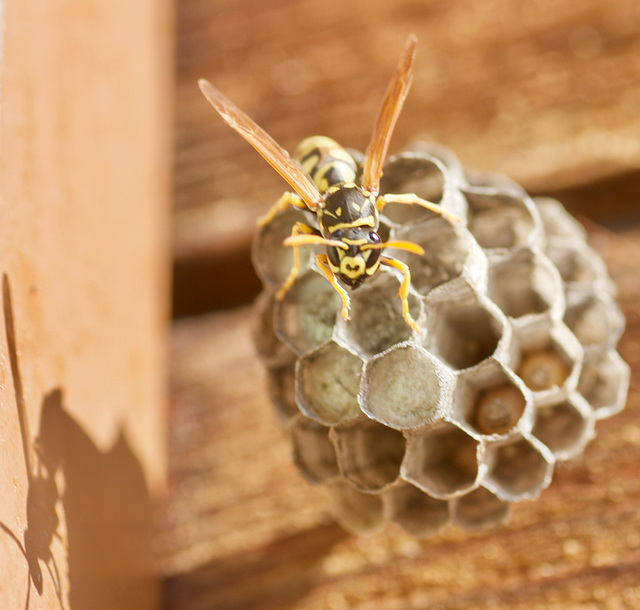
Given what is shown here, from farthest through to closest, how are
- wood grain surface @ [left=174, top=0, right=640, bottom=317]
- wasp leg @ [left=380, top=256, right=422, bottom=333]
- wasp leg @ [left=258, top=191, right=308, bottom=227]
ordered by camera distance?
wood grain surface @ [left=174, top=0, right=640, bottom=317], wasp leg @ [left=258, top=191, right=308, bottom=227], wasp leg @ [left=380, top=256, right=422, bottom=333]

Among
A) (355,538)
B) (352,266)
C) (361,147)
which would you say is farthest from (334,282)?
(361,147)

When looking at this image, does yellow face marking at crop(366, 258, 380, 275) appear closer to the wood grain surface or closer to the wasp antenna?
the wasp antenna

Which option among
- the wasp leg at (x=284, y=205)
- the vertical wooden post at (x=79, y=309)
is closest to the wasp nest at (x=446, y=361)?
the wasp leg at (x=284, y=205)

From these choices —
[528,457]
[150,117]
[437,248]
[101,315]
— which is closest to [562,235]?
[437,248]

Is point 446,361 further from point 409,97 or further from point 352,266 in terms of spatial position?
point 409,97

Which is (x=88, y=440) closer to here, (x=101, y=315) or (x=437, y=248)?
(x=101, y=315)

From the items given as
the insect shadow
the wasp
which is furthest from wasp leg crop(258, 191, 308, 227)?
the insect shadow

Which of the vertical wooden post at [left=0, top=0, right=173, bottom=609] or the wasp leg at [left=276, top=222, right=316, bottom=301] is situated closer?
the vertical wooden post at [left=0, top=0, right=173, bottom=609]

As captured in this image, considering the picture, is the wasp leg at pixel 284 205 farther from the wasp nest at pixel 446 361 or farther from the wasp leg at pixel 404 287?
the wasp leg at pixel 404 287
